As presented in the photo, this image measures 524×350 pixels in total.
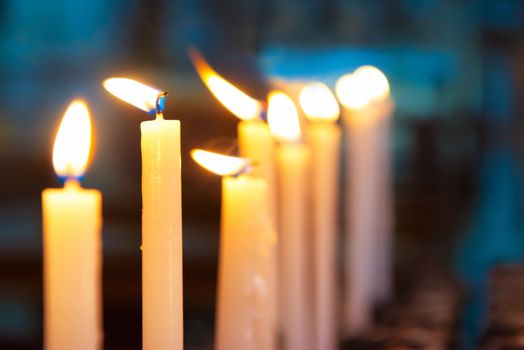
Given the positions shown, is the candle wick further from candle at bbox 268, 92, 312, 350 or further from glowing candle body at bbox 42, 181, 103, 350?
candle at bbox 268, 92, 312, 350

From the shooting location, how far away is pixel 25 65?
1.90 m

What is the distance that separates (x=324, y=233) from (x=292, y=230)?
2.0 inches

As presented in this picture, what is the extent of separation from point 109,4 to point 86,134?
1.33 metres

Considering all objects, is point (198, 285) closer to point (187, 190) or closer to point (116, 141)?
point (187, 190)

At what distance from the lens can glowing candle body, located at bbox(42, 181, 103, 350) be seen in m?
0.49

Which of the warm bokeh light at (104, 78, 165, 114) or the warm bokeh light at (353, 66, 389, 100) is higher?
the warm bokeh light at (353, 66, 389, 100)

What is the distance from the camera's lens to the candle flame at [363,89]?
112 centimetres

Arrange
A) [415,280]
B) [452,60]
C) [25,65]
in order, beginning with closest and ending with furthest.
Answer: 1. [415,280]
2. [452,60]
3. [25,65]

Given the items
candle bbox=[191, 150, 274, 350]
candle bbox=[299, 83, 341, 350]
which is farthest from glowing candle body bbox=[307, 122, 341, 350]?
candle bbox=[191, 150, 274, 350]

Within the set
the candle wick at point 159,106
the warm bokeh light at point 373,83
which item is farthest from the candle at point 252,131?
the warm bokeh light at point 373,83

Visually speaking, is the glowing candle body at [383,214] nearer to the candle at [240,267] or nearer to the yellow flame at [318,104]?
the yellow flame at [318,104]

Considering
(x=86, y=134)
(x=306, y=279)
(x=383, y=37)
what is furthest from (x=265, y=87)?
(x=86, y=134)

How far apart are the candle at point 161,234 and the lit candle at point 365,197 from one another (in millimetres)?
550

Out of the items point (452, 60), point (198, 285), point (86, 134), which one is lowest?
point (198, 285)
